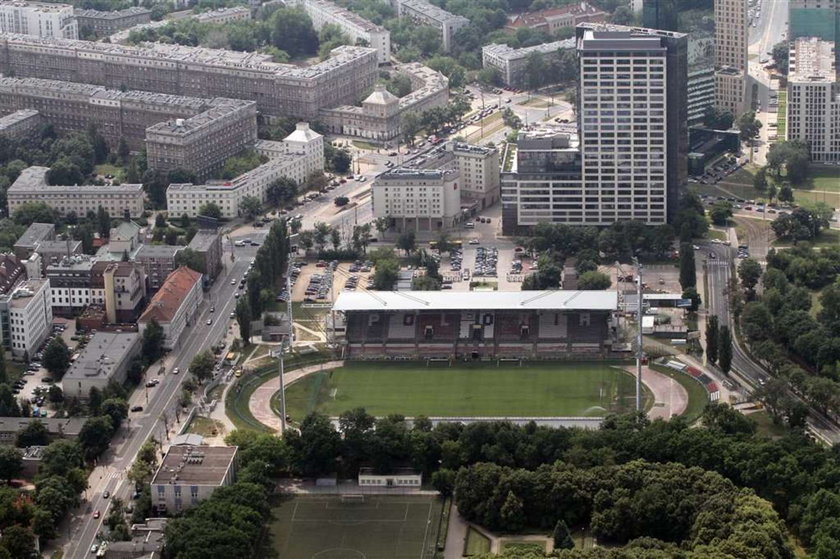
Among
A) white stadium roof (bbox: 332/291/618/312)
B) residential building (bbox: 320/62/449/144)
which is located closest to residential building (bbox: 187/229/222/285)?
white stadium roof (bbox: 332/291/618/312)

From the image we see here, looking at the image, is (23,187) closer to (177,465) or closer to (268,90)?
(268,90)

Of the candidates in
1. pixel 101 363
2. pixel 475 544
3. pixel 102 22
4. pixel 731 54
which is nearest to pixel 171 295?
pixel 101 363

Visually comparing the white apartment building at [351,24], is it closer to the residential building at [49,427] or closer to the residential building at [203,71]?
the residential building at [203,71]

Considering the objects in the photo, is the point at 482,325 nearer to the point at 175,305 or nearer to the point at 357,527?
the point at 175,305

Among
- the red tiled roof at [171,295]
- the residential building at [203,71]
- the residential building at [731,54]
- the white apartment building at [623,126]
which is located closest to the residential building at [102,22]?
the residential building at [203,71]

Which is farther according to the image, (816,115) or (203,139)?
(816,115)

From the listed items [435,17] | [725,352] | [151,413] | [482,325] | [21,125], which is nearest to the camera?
[151,413]

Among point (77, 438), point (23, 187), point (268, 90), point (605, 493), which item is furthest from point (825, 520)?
point (268, 90)
